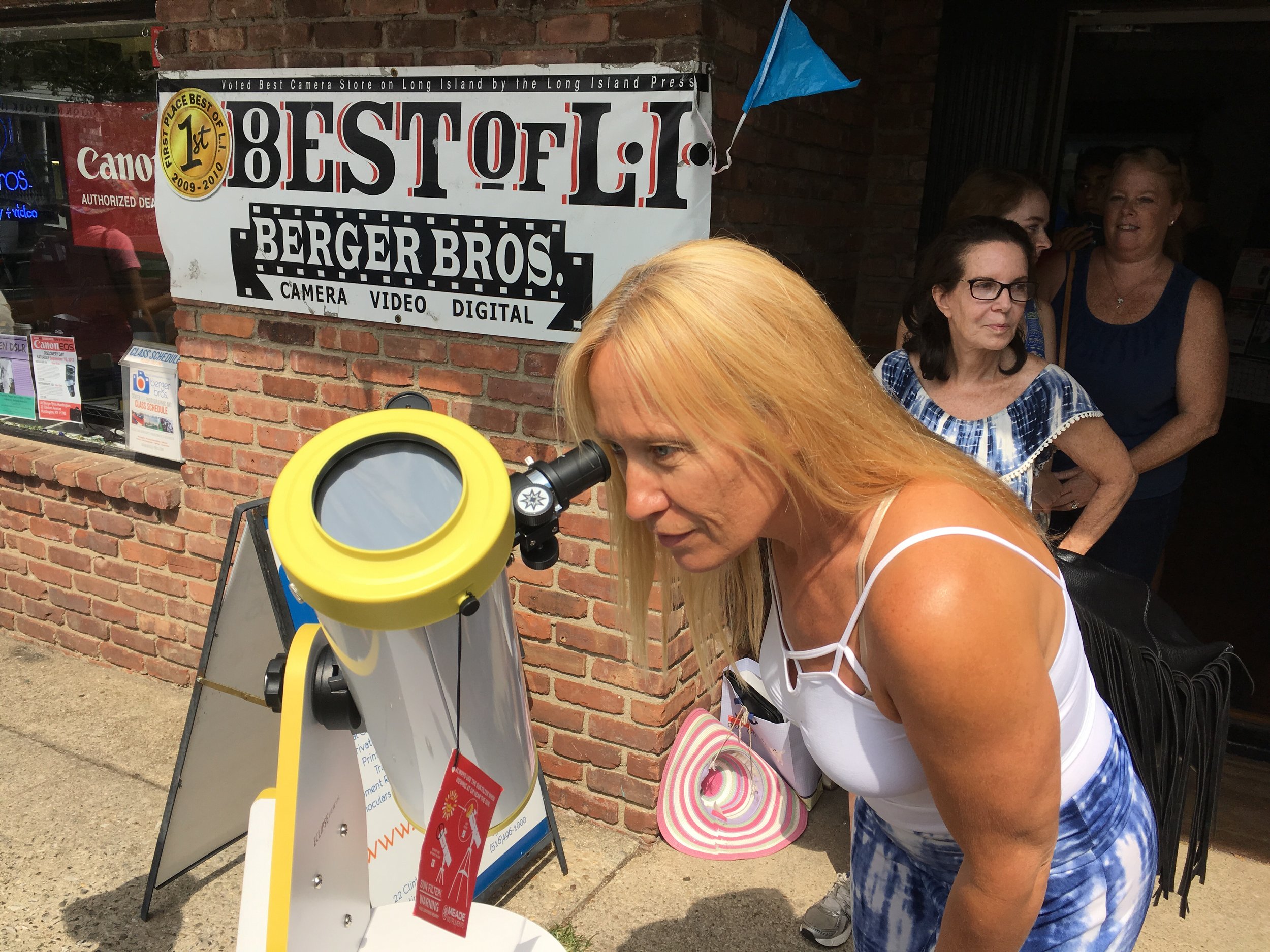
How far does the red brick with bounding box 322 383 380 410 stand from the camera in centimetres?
316

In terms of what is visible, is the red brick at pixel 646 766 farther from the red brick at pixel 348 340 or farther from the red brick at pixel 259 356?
the red brick at pixel 259 356

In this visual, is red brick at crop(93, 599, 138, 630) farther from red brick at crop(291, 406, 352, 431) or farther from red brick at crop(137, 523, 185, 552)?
red brick at crop(291, 406, 352, 431)

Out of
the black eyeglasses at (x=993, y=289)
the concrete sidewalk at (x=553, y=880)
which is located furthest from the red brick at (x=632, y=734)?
the black eyeglasses at (x=993, y=289)

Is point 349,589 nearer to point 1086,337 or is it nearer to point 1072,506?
point 1072,506

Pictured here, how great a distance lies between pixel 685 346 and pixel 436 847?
0.67m

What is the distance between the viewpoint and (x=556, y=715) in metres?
3.06

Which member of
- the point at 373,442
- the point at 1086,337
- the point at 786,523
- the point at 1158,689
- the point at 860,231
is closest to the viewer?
the point at 373,442

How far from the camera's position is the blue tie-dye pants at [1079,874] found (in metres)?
1.36

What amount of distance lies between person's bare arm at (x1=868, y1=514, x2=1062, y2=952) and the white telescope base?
0.61 m

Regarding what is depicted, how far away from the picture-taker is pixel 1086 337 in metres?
2.90

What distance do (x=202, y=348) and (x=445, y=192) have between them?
124cm

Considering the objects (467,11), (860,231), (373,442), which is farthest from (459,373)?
(373,442)

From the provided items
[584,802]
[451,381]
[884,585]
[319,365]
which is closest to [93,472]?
[319,365]

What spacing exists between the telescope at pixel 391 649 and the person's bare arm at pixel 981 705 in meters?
0.43
